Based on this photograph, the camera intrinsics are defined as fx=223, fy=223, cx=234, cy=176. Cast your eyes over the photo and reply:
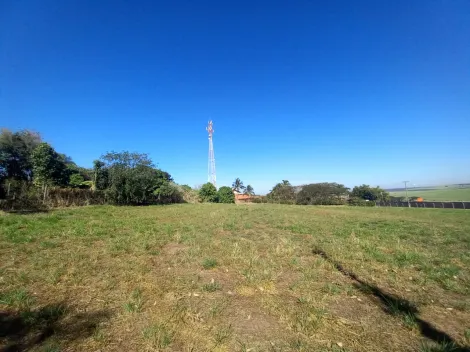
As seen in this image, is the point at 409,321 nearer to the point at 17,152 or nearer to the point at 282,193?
the point at 17,152

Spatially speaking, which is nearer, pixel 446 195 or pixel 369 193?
pixel 369 193

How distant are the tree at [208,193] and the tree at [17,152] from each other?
87.7 feet

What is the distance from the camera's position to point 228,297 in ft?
12.3

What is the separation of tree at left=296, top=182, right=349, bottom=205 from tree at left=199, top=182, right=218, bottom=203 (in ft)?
89.9

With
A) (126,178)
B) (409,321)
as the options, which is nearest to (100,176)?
(126,178)

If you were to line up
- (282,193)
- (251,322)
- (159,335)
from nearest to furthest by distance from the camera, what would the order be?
(159,335), (251,322), (282,193)

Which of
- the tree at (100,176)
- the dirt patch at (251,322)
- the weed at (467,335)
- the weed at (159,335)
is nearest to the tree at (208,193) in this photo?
the tree at (100,176)

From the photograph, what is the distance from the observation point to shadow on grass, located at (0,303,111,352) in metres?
2.54

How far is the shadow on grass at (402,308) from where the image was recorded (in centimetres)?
270

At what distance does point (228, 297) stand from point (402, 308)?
2.73 m

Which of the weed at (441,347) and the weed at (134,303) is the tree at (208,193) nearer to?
the weed at (134,303)

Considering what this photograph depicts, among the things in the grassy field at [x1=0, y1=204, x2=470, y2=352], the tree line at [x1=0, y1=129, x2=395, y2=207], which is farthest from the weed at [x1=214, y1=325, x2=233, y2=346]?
the tree line at [x1=0, y1=129, x2=395, y2=207]

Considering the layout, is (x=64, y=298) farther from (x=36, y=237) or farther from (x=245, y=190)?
(x=245, y=190)

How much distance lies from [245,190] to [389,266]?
89.0m
